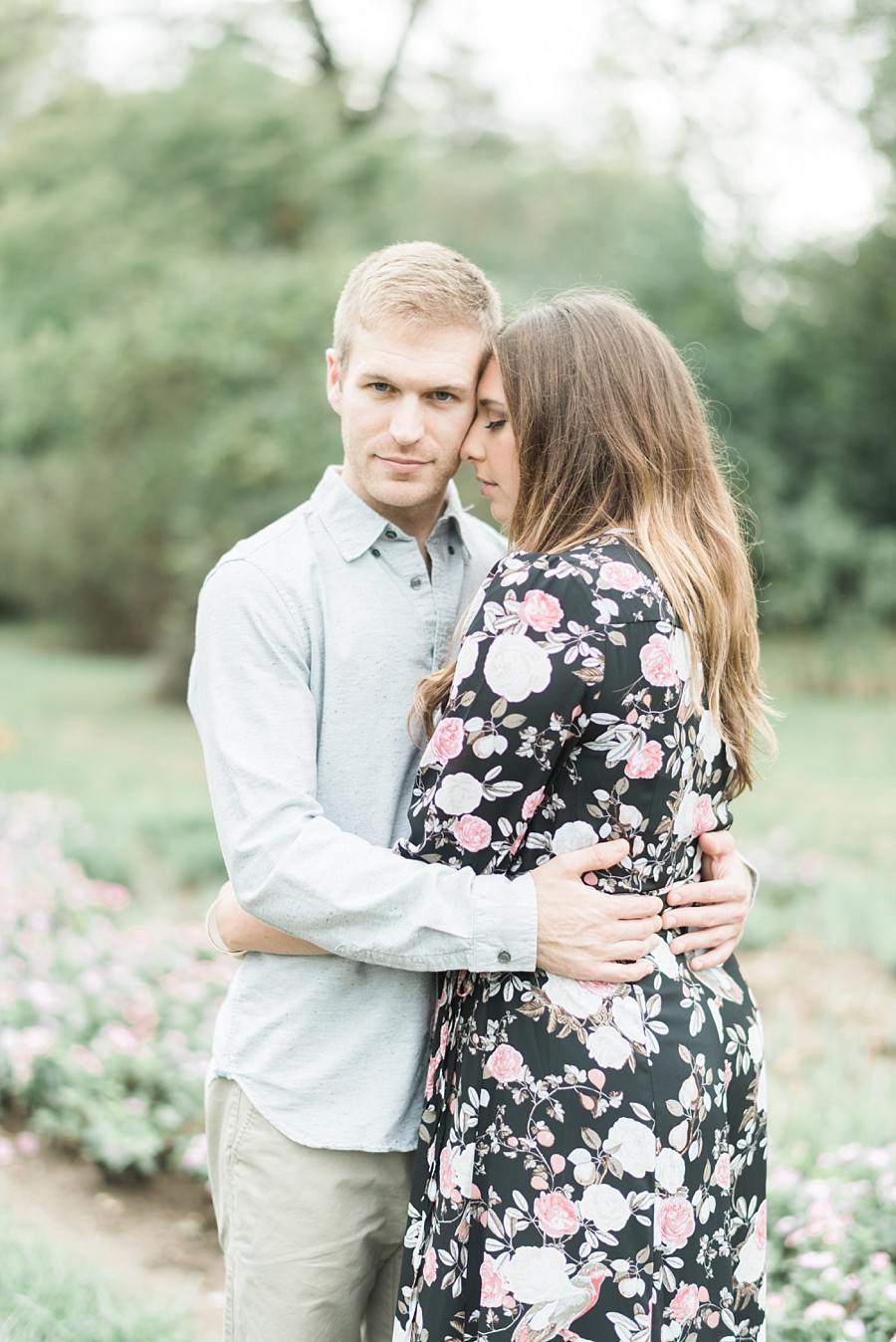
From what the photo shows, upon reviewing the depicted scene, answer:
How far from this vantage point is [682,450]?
6.86ft

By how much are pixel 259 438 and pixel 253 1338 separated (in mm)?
11421

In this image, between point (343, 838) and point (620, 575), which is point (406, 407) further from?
point (343, 838)

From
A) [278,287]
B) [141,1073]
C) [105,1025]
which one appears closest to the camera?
[141,1073]

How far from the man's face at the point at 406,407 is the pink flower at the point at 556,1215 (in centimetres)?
110

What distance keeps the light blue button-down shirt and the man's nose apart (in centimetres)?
15

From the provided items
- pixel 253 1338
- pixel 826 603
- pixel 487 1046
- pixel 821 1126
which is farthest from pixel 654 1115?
pixel 826 603

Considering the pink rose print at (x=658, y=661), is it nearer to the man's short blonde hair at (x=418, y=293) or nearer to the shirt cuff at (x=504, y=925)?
the shirt cuff at (x=504, y=925)

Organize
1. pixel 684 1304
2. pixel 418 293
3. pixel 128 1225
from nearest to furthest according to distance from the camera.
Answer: pixel 684 1304
pixel 418 293
pixel 128 1225

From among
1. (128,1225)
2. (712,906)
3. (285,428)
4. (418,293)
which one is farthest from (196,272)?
(712,906)

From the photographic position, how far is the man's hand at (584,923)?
1.91m

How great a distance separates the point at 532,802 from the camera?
1907mm

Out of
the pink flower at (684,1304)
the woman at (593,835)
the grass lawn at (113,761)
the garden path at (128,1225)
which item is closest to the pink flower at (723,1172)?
the woman at (593,835)

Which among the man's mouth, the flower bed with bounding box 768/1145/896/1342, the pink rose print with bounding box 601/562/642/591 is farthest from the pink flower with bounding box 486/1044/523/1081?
the flower bed with bounding box 768/1145/896/1342

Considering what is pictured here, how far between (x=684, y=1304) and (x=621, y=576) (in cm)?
106
